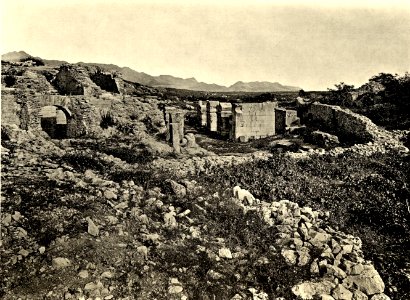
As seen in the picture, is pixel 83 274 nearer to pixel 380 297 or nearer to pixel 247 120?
pixel 380 297

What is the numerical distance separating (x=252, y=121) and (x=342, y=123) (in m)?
4.04

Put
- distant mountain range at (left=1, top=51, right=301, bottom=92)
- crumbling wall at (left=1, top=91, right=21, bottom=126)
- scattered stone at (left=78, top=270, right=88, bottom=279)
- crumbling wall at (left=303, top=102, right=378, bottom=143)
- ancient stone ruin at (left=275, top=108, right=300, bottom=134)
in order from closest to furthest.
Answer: scattered stone at (left=78, top=270, right=88, bottom=279) < crumbling wall at (left=1, top=91, right=21, bottom=126) < crumbling wall at (left=303, top=102, right=378, bottom=143) < ancient stone ruin at (left=275, top=108, right=300, bottom=134) < distant mountain range at (left=1, top=51, right=301, bottom=92)

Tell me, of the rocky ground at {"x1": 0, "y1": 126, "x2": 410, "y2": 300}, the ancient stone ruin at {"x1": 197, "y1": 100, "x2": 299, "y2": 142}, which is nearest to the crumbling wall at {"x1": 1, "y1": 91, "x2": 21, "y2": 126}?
the rocky ground at {"x1": 0, "y1": 126, "x2": 410, "y2": 300}

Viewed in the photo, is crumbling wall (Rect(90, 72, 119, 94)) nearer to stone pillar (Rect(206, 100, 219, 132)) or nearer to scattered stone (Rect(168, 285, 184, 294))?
stone pillar (Rect(206, 100, 219, 132))

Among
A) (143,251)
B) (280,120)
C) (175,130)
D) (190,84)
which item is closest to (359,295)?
(143,251)

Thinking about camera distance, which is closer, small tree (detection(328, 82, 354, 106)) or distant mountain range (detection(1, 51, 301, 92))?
small tree (detection(328, 82, 354, 106))

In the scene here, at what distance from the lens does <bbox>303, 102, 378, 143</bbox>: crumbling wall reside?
49.8 feet

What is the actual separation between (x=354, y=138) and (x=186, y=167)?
28.3ft

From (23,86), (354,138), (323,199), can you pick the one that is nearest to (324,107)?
(354,138)

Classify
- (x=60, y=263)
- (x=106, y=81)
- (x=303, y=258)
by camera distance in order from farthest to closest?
1. (x=106, y=81)
2. (x=303, y=258)
3. (x=60, y=263)

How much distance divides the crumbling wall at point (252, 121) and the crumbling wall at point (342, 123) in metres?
2.55

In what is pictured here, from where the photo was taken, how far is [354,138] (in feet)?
51.8

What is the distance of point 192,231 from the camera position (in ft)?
21.8

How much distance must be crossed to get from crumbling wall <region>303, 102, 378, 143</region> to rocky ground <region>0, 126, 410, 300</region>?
5162 mm
